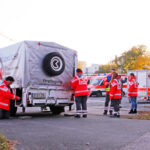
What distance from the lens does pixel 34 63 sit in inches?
382

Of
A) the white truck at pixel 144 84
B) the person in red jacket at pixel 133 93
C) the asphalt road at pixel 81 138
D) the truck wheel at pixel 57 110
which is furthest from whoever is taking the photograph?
the white truck at pixel 144 84

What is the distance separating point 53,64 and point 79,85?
4.07 ft

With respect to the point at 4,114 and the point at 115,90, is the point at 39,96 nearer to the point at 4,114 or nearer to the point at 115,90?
the point at 4,114

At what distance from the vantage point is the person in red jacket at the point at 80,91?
9.84 m

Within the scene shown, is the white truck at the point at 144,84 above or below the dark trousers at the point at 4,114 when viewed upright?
above

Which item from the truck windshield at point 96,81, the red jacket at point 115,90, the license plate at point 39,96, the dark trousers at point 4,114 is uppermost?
the truck windshield at point 96,81

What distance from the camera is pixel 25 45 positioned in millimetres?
9516

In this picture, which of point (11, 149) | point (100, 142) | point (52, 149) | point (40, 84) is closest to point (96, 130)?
point (100, 142)

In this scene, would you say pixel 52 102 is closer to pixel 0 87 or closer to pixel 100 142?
pixel 0 87

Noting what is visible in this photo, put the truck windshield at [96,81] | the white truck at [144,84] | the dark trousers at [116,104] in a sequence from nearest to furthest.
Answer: the dark trousers at [116,104] < the white truck at [144,84] < the truck windshield at [96,81]

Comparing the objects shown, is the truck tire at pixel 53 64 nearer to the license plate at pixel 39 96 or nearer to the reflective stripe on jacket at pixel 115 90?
the license plate at pixel 39 96

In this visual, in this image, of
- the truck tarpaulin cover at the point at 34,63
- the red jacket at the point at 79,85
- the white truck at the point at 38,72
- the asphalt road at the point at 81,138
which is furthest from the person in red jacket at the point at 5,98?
the asphalt road at the point at 81,138

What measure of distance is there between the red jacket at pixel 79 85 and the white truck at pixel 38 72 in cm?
61

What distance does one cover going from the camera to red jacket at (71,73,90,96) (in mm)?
9861
